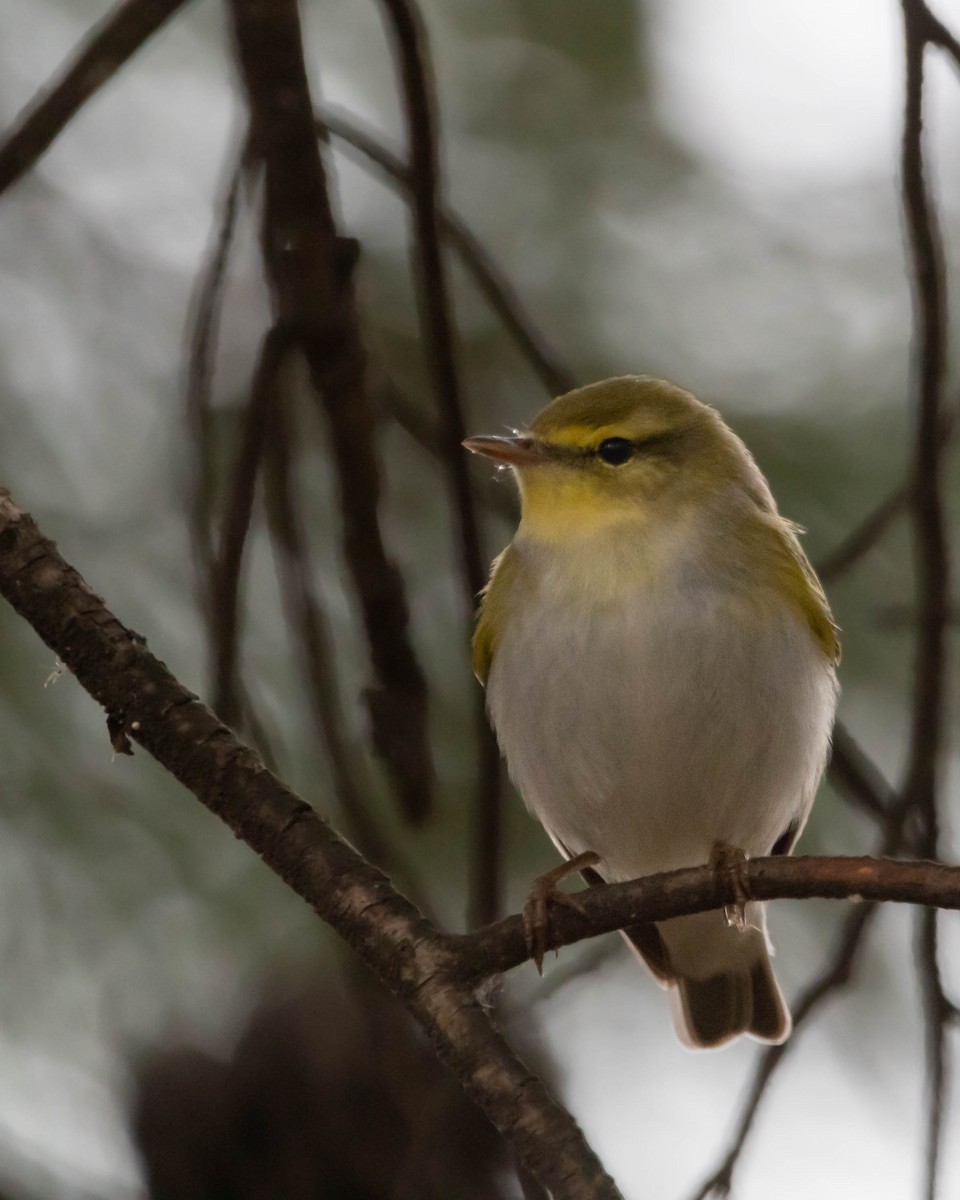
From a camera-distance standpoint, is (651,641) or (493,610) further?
(493,610)

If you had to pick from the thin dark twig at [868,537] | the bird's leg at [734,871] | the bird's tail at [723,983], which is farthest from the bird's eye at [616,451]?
the bird's tail at [723,983]

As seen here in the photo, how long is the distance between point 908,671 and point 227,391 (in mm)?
2129

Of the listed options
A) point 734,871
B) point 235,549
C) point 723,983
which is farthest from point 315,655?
point 723,983

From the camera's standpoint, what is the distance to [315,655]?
9.84 ft

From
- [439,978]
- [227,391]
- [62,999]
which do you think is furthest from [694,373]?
[439,978]

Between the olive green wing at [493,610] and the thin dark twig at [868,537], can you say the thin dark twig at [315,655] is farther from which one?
the thin dark twig at [868,537]

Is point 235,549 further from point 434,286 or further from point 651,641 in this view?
point 651,641

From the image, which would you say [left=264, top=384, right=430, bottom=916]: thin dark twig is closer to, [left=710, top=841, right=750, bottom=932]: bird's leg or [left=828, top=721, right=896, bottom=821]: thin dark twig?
[left=710, top=841, right=750, bottom=932]: bird's leg

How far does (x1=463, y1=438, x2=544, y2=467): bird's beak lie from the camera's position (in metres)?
3.29

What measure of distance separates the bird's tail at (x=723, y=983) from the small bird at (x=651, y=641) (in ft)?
0.87

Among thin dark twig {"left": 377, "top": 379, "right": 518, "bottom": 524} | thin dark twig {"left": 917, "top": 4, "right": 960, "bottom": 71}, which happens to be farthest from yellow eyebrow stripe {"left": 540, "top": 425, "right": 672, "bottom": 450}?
thin dark twig {"left": 917, "top": 4, "right": 960, "bottom": 71}

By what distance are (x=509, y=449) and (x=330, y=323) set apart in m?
0.51

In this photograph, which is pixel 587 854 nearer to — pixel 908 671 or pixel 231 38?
pixel 908 671

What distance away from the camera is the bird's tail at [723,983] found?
3.83 m
